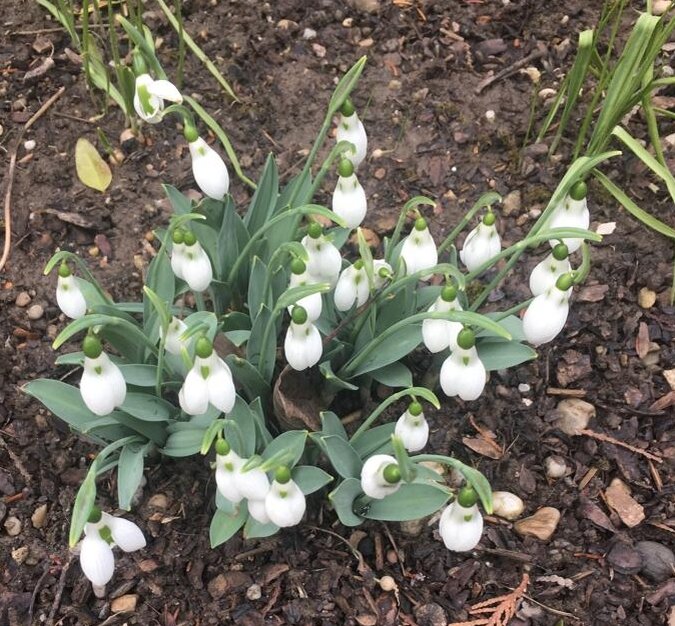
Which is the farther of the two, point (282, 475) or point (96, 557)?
point (96, 557)

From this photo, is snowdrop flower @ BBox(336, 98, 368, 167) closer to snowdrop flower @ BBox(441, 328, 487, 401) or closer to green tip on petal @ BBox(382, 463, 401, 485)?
snowdrop flower @ BBox(441, 328, 487, 401)

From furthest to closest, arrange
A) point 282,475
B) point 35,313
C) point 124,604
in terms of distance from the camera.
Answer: point 35,313
point 124,604
point 282,475

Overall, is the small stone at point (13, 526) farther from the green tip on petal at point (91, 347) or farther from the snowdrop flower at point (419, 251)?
the snowdrop flower at point (419, 251)

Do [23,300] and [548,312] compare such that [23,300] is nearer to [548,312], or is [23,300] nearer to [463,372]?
[463,372]

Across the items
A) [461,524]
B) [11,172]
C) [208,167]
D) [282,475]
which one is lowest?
[11,172]

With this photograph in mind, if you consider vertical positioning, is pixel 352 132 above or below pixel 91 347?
above

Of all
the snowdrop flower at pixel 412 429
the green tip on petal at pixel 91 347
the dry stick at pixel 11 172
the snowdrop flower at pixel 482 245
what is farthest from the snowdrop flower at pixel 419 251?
the dry stick at pixel 11 172

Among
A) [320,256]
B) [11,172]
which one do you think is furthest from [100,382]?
[11,172]
